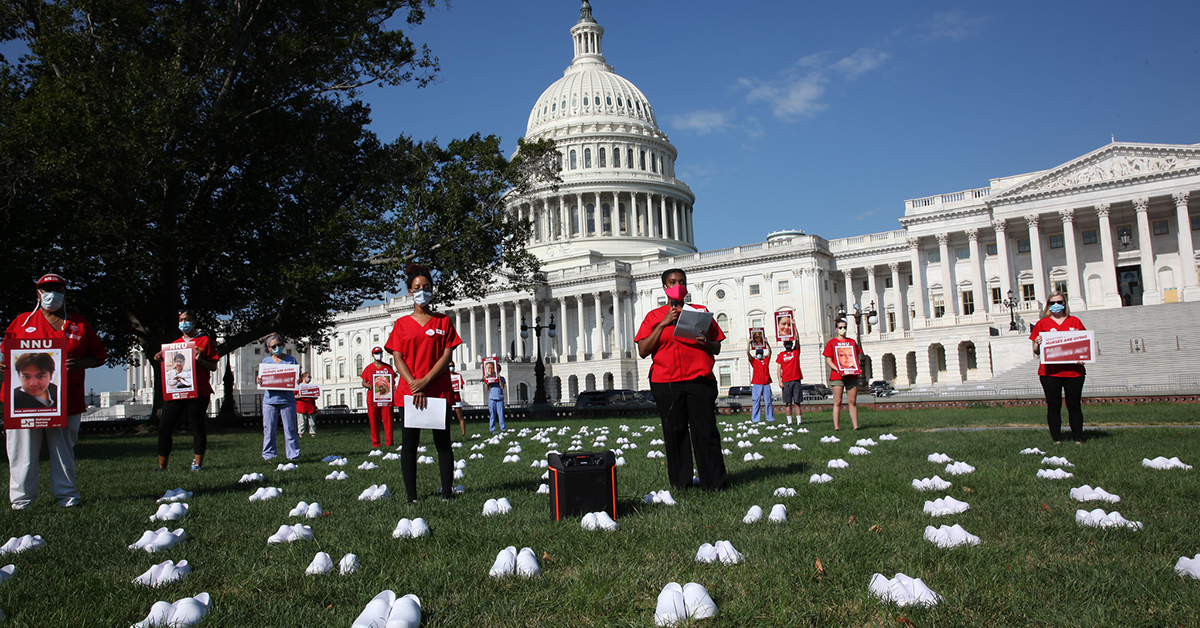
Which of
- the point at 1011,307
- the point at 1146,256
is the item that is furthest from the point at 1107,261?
the point at 1011,307

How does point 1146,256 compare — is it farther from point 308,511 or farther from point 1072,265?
point 308,511

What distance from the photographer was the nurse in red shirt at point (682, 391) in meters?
7.63

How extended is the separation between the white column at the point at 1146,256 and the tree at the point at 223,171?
49.7 m

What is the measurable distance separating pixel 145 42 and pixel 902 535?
30665mm

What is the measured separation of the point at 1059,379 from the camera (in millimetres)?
11820

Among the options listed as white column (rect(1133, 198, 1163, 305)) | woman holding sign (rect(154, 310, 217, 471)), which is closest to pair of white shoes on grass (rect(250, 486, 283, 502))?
woman holding sign (rect(154, 310, 217, 471))

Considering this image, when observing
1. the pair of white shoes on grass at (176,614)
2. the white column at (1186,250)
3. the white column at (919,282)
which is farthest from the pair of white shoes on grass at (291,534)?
the white column at (919,282)

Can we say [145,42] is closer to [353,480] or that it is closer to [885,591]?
[353,480]

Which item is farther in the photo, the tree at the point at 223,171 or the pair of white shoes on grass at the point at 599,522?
the tree at the point at 223,171

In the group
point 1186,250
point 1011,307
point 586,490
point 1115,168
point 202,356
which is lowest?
point 586,490

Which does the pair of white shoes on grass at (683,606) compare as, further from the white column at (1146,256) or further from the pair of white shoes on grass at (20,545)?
the white column at (1146,256)

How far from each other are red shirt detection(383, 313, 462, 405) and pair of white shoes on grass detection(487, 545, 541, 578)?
3.25 meters

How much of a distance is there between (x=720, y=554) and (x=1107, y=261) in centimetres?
6814

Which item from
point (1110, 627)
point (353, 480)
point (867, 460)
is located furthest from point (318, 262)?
point (1110, 627)
